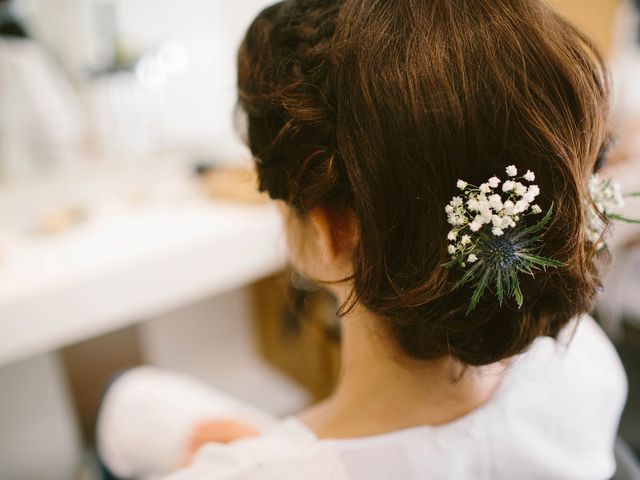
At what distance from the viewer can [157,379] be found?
119 centimetres

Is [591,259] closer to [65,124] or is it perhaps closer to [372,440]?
[372,440]

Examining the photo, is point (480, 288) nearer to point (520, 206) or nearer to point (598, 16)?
point (520, 206)

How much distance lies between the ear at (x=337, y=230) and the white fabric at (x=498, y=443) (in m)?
0.20

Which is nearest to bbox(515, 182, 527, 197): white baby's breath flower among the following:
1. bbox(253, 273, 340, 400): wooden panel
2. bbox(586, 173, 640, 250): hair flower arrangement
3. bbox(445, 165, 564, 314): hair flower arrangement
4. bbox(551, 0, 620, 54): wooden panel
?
bbox(445, 165, 564, 314): hair flower arrangement

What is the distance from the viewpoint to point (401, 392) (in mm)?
634

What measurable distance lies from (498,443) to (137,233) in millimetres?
1088

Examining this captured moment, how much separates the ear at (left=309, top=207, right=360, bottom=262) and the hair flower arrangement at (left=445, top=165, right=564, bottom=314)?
0.40 feet

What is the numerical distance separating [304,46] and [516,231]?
28 cm

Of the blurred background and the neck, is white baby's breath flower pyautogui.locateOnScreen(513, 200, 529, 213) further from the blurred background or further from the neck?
the blurred background

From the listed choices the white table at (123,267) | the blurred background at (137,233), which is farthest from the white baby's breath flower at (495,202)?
the white table at (123,267)

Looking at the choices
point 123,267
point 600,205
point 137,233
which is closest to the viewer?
point 600,205

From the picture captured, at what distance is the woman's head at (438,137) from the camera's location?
1.51 ft

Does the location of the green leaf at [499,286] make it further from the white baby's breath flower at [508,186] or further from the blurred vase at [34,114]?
the blurred vase at [34,114]

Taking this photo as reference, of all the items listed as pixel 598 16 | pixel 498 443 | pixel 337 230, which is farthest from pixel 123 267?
pixel 598 16
